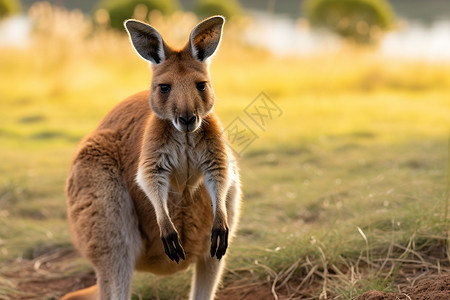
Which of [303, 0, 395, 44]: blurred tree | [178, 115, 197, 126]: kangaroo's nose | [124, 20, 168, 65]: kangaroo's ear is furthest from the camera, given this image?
[303, 0, 395, 44]: blurred tree

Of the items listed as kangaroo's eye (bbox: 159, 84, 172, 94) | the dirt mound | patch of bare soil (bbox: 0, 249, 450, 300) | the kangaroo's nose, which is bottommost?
patch of bare soil (bbox: 0, 249, 450, 300)

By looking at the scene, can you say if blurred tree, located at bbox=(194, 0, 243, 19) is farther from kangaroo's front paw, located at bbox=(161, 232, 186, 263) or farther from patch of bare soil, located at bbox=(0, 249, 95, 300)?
kangaroo's front paw, located at bbox=(161, 232, 186, 263)

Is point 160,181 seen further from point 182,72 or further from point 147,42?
point 147,42

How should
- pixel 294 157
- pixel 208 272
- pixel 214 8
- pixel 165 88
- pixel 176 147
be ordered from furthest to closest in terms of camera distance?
1. pixel 214 8
2. pixel 294 157
3. pixel 208 272
4. pixel 176 147
5. pixel 165 88

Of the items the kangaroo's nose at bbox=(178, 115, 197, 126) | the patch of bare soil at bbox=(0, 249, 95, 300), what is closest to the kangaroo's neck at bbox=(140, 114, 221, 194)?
the kangaroo's nose at bbox=(178, 115, 197, 126)

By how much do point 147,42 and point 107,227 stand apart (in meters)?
1.08

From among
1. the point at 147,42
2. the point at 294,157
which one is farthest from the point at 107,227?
the point at 294,157

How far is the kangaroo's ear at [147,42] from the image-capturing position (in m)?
3.20

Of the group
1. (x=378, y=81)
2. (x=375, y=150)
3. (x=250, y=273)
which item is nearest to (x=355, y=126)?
(x=375, y=150)

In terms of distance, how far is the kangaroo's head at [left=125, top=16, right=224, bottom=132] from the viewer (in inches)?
118

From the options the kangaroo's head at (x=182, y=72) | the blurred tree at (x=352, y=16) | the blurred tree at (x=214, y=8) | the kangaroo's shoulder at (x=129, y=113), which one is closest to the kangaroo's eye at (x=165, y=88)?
the kangaroo's head at (x=182, y=72)

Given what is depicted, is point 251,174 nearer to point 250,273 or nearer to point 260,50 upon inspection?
point 250,273

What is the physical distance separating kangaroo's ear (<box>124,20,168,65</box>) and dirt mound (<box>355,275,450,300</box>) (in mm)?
1678

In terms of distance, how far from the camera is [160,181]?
10.4ft
